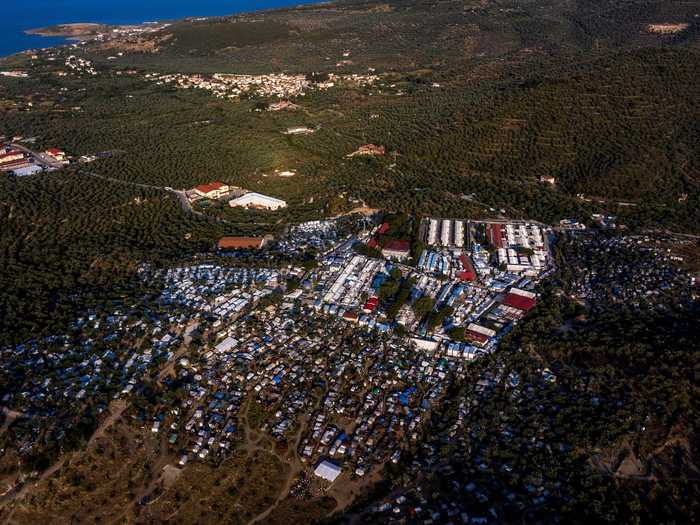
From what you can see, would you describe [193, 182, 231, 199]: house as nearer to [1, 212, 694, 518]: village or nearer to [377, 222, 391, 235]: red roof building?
[1, 212, 694, 518]: village

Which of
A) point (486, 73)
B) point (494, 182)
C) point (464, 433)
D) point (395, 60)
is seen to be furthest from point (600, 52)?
point (464, 433)

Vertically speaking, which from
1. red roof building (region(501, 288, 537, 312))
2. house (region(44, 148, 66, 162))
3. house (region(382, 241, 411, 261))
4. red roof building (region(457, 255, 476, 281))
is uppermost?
house (region(44, 148, 66, 162))

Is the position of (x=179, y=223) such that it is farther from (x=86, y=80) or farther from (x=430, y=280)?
(x=86, y=80)

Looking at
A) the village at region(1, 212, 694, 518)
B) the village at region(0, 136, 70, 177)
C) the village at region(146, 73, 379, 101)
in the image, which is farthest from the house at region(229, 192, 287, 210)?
the village at region(146, 73, 379, 101)

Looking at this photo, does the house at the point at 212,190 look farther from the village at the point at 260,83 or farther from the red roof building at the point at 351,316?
the village at the point at 260,83

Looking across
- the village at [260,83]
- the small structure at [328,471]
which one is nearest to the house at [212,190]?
the village at [260,83]

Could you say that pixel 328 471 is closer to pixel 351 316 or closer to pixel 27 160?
pixel 351 316
